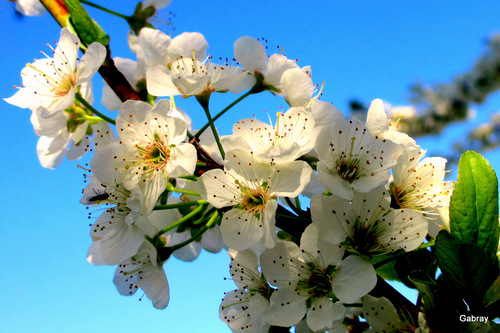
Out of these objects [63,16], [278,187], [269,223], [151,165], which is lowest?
[269,223]

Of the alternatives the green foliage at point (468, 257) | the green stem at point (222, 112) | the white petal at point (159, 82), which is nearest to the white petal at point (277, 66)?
the green stem at point (222, 112)

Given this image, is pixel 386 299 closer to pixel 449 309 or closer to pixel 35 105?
pixel 449 309

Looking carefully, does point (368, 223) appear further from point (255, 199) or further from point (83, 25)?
point (83, 25)

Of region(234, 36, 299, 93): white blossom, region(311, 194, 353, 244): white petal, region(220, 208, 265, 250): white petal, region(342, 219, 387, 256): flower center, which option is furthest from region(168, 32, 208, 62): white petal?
region(342, 219, 387, 256): flower center

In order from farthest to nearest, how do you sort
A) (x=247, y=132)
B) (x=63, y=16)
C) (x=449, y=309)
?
1. (x=63, y=16)
2. (x=247, y=132)
3. (x=449, y=309)

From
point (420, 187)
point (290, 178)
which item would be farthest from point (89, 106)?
point (420, 187)

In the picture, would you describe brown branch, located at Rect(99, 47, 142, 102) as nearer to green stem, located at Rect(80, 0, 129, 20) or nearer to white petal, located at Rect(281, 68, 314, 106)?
green stem, located at Rect(80, 0, 129, 20)

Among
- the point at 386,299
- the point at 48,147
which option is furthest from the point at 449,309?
the point at 48,147
